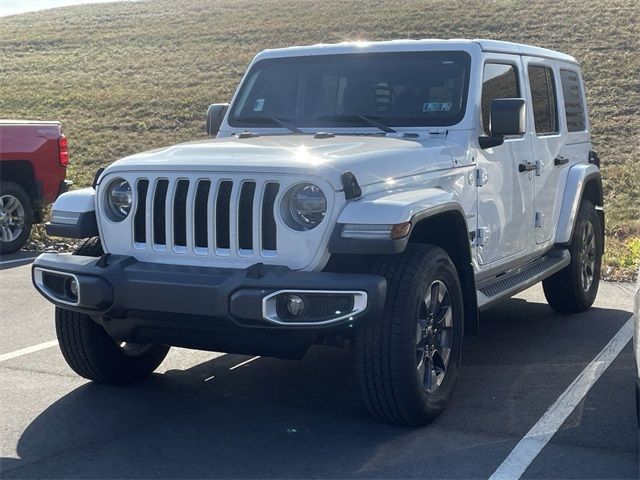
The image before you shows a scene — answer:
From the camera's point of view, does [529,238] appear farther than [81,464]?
Yes

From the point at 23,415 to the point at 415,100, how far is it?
2897 millimetres

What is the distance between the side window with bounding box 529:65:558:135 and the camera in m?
7.08

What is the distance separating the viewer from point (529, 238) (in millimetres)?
6789

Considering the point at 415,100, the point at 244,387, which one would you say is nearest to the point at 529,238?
the point at 415,100

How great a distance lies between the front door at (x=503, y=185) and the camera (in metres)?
6.03

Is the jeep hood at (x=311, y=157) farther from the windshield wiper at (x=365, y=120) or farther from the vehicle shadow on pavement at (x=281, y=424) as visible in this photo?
the vehicle shadow on pavement at (x=281, y=424)

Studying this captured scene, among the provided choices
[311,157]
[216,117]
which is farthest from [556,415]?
[216,117]

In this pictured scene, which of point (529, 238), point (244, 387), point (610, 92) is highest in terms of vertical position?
point (529, 238)

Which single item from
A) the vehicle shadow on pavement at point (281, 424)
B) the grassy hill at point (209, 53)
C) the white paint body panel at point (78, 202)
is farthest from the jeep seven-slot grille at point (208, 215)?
the grassy hill at point (209, 53)

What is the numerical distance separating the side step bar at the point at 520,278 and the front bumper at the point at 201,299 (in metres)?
1.53

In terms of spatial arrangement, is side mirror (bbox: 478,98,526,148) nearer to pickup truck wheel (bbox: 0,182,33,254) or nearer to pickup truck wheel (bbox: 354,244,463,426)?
pickup truck wheel (bbox: 354,244,463,426)

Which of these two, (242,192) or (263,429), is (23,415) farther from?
(242,192)

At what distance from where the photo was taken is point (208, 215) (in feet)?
15.8

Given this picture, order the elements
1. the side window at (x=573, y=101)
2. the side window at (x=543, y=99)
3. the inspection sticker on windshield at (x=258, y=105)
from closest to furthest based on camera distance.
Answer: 1. the inspection sticker on windshield at (x=258, y=105)
2. the side window at (x=543, y=99)
3. the side window at (x=573, y=101)
